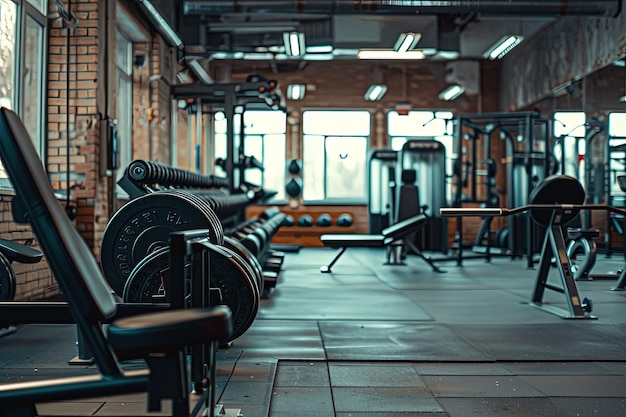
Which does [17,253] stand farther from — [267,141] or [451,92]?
[451,92]

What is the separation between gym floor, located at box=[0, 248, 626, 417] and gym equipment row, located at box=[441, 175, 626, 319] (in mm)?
128

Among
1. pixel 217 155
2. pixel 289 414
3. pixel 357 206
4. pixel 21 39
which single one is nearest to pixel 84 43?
pixel 21 39

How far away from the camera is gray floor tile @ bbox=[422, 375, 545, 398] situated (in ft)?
8.45

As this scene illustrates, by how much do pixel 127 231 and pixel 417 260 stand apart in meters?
6.06

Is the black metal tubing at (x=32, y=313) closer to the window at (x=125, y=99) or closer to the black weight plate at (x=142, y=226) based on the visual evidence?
the black weight plate at (x=142, y=226)

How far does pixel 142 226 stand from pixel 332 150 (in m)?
9.48

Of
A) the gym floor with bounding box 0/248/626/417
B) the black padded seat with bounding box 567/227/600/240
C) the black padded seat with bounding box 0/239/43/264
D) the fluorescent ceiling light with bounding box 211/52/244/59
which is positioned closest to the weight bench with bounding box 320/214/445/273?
the gym floor with bounding box 0/248/626/417

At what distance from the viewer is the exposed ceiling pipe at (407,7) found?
7.27 metres

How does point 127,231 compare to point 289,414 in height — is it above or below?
above

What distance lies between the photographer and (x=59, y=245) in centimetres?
138

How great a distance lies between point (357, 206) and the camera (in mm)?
12398

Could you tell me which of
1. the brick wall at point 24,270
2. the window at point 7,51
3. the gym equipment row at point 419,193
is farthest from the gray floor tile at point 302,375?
the gym equipment row at point 419,193

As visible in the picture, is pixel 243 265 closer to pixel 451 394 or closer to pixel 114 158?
pixel 451 394

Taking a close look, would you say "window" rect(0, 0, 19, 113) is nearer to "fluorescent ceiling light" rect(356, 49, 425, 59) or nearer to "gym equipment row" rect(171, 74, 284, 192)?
"gym equipment row" rect(171, 74, 284, 192)
